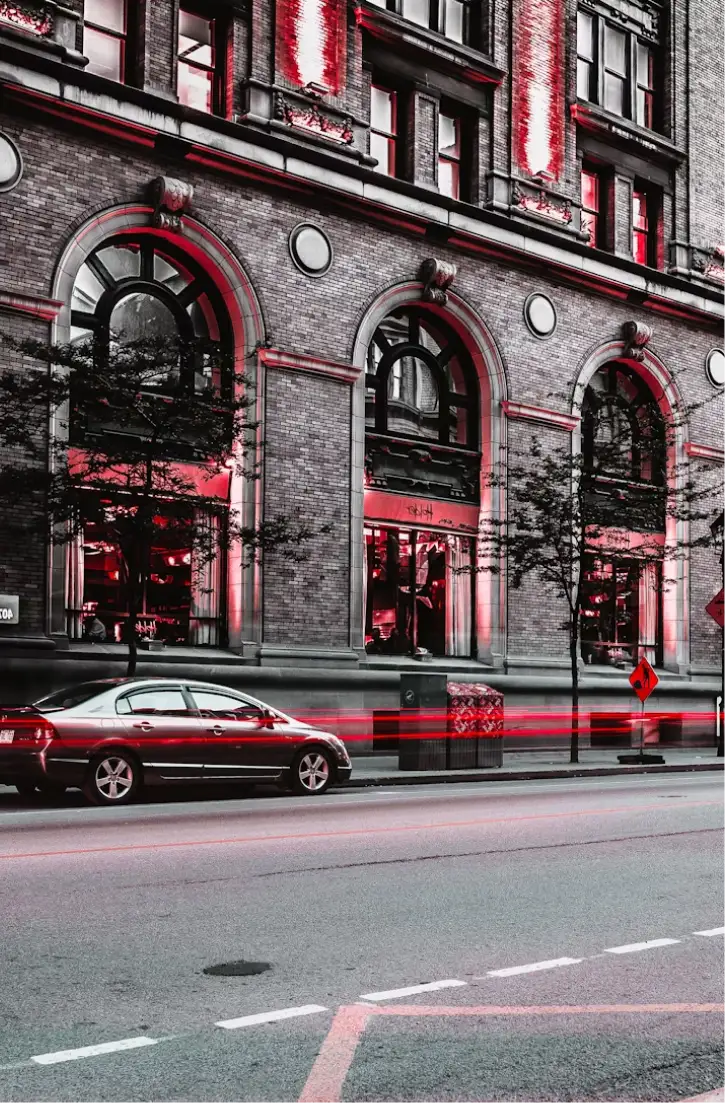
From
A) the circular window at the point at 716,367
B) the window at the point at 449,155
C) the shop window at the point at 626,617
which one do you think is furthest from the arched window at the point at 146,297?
the circular window at the point at 716,367

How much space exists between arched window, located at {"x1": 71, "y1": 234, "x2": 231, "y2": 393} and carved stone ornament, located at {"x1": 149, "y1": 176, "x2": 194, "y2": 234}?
2.29 ft

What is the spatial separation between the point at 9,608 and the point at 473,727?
311 inches

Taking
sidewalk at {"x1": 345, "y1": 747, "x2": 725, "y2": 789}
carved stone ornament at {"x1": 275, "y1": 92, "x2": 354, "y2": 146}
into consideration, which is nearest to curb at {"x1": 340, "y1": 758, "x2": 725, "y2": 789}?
sidewalk at {"x1": 345, "y1": 747, "x2": 725, "y2": 789}

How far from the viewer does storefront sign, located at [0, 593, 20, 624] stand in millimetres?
21000

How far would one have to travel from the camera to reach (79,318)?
76.5 feet

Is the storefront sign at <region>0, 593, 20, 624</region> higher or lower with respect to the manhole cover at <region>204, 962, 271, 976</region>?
higher

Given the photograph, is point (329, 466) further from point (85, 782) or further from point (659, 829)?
point (659, 829)

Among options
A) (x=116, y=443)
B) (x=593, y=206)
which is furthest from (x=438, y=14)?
(x=116, y=443)

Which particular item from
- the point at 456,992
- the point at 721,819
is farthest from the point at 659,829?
the point at 456,992

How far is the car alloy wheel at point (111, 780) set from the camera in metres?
15.2

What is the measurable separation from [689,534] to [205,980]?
94.8 ft

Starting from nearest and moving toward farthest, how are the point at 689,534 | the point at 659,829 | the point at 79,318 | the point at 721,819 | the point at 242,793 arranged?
the point at 659,829 < the point at 721,819 < the point at 242,793 < the point at 79,318 < the point at 689,534

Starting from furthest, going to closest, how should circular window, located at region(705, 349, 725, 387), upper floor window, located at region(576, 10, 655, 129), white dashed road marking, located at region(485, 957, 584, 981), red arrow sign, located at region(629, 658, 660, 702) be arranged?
circular window, located at region(705, 349, 725, 387)
upper floor window, located at region(576, 10, 655, 129)
red arrow sign, located at region(629, 658, 660, 702)
white dashed road marking, located at region(485, 957, 584, 981)

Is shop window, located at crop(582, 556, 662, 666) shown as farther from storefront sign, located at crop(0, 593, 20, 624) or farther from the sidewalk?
storefront sign, located at crop(0, 593, 20, 624)
